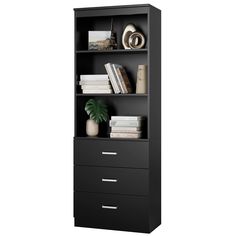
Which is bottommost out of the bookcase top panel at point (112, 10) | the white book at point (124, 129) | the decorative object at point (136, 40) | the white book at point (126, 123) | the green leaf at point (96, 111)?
the white book at point (124, 129)

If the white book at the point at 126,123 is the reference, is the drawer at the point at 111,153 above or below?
below

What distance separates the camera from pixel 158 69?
5.04m

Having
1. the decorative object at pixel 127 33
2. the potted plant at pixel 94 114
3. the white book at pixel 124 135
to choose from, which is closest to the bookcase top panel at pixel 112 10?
the decorative object at pixel 127 33

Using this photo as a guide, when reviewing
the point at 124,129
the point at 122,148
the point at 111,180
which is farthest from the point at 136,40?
the point at 111,180

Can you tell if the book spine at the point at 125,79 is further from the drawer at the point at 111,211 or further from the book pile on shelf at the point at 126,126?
the drawer at the point at 111,211

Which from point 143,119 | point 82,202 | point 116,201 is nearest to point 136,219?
point 116,201

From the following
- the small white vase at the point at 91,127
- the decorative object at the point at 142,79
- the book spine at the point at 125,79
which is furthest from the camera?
the small white vase at the point at 91,127

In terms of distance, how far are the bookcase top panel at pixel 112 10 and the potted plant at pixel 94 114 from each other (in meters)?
0.81

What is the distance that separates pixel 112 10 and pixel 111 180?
156 centimetres

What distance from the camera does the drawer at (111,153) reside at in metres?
4.79

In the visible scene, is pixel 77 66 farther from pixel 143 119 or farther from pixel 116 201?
pixel 116 201

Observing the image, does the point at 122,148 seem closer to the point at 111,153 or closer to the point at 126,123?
the point at 111,153

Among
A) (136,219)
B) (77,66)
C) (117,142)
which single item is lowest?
(136,219)

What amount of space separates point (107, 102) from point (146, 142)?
72 cm
